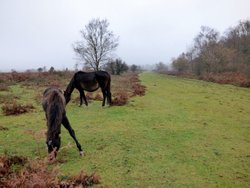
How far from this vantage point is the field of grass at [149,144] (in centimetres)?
667

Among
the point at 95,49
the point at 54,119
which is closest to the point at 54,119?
the point at 54,119

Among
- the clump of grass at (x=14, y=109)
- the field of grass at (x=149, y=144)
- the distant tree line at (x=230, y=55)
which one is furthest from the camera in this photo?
the distant tree line at (x=230, y=55)

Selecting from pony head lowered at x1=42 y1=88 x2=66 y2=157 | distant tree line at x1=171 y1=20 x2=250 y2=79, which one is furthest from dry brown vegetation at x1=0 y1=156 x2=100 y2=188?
distant tree line at x1=171 y1=20 x2=250 y2=79

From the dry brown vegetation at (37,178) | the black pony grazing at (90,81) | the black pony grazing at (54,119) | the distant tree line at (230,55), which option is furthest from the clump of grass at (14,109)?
the distant tree line at (230,55)

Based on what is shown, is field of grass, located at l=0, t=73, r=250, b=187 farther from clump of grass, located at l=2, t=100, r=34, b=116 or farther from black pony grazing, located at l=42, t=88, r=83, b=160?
clump of grass, located at l=2, t=100, r=34, b=116

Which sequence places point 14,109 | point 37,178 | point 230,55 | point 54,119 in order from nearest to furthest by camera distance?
1. point 37,178
2. point 54,119
3. point 14,109
4. point 230,55

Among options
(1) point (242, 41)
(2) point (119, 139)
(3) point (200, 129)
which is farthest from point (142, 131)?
(1) point (242, 41)

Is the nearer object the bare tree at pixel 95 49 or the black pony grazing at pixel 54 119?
the black pony grazing at pixel 54 119

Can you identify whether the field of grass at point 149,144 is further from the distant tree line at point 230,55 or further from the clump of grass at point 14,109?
the distant tree line at point 230,55

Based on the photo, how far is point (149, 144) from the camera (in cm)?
897

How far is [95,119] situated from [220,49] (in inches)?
1619

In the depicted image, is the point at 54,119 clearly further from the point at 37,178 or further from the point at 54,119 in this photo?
the point at 37,178

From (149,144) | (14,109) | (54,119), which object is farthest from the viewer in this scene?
(14,109)

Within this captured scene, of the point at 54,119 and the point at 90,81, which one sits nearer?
the point at 54,119
